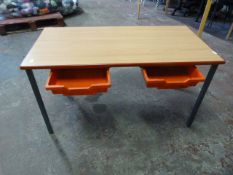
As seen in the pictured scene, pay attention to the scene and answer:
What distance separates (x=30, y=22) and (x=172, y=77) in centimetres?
273

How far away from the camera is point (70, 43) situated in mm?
1207

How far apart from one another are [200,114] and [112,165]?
0.95 m

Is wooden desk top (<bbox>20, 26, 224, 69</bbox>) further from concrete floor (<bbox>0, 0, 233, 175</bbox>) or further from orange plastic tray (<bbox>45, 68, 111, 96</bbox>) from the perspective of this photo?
concrete floor (<bbox>0, 0, 233, 175</bbox>)

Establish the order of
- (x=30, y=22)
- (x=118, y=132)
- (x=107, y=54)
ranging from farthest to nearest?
(x=30, y=22), (x=118, y=132), (x=107, y=54)

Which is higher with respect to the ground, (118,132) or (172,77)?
(172,77)

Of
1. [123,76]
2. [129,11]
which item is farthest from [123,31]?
[129,11]

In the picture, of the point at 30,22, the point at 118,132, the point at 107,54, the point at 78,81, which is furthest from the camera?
the point at 30,22

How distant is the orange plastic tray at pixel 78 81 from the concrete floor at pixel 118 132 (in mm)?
465

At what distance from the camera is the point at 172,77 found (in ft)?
4.07

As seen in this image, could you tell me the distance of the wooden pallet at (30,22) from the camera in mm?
2855

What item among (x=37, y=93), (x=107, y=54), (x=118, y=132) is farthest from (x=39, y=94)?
(x=118, y=132)

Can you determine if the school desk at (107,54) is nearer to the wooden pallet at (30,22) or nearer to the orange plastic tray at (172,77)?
the orange plastic tray at (172,77)

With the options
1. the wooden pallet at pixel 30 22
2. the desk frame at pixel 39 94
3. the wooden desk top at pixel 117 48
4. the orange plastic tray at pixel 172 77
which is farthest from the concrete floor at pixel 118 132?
the wooden pallet at pixel 30 22

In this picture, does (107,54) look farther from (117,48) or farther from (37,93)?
(37,93)
